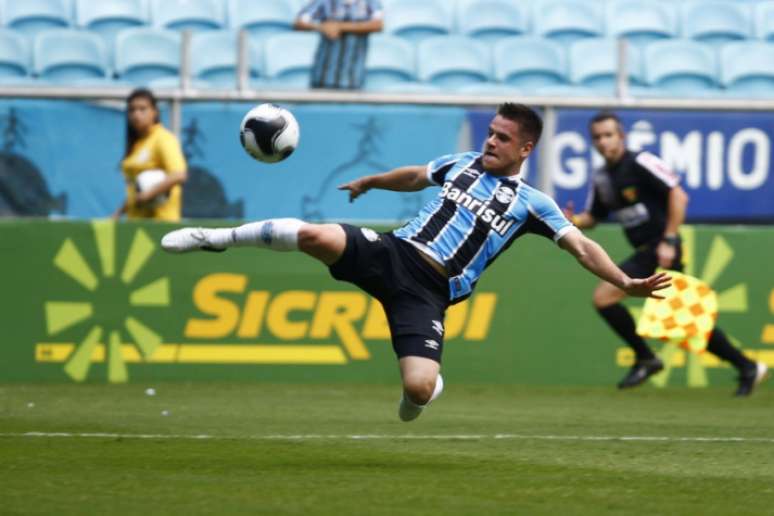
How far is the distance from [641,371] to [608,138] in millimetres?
1768

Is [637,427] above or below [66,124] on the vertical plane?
below

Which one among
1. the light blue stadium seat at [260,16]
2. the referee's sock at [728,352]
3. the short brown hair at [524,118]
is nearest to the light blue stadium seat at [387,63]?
the light blue stadium seat at [260,16]

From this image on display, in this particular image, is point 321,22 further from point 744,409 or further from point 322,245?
point 322,245

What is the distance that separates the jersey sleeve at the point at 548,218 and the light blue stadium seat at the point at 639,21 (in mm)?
9099

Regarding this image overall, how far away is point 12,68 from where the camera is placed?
14453mm

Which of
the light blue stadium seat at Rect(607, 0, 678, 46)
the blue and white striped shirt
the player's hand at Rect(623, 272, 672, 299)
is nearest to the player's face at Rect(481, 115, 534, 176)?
the player's hand at Rect(623, 272, 672, 299)

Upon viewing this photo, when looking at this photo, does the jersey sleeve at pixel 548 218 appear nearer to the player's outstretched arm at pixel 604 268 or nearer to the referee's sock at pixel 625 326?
the player's outstretched arm at pixel 604 268

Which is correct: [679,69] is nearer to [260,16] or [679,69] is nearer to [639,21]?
[639,21]

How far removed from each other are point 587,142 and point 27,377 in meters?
4.70

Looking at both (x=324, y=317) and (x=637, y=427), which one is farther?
(x=324, y=317)

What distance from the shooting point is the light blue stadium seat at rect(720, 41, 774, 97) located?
52.7 ft

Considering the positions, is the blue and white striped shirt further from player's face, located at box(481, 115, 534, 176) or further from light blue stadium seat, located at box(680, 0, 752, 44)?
player's face, located at box(481, 115, 534, 176)

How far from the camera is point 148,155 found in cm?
1222

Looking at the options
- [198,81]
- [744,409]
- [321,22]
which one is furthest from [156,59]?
[744,409]
